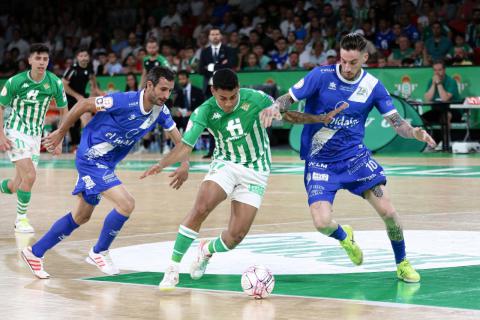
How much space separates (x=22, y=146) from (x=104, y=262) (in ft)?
13.7

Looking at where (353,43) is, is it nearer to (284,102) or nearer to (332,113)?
(332,113)

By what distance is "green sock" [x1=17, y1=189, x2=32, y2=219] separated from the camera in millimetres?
12828

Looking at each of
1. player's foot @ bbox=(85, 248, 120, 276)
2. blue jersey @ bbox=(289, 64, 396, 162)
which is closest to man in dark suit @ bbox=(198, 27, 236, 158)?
player's foot @ bbox=(85, 248, 120, 276)

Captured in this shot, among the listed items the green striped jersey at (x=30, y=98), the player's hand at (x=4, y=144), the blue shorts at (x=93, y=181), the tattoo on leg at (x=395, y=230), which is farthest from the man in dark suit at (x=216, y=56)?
the tattoo on leg at (x=395, y=230)

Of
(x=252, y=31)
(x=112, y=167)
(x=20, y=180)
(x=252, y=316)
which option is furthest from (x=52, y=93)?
(x=252, y=31)

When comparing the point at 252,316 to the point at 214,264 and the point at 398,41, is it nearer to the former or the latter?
the point at 214,264

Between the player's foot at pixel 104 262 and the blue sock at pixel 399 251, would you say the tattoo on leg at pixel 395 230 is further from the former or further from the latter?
the player's foot at pixel 104 262

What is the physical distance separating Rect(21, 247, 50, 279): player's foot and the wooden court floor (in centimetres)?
9

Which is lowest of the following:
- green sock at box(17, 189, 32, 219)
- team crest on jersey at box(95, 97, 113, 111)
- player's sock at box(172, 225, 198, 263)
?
green sock at box(17, 189, 32, 219)

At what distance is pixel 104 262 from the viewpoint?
940cm

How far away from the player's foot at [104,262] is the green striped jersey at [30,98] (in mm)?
4063

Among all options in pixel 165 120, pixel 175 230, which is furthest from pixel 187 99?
pixel 165 120

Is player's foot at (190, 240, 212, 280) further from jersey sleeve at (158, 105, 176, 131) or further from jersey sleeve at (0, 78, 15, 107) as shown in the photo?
jersey sleeve at (0, 78, 15, 107)

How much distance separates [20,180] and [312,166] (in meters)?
5.34
